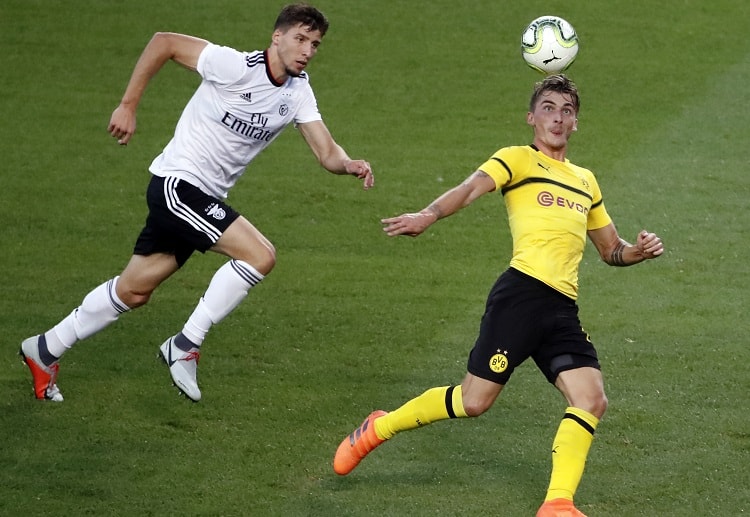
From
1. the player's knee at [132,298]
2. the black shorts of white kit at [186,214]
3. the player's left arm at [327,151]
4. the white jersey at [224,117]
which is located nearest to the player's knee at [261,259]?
the black shorts of white kit at [186,214]

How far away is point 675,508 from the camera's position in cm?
650

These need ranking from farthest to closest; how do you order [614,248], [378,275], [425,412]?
[378,275] → [614,248] → [425,412]

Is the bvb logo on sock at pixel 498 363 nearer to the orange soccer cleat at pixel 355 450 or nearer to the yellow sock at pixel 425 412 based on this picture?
the yellow sock at pixel 425 412

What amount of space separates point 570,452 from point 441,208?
129cm

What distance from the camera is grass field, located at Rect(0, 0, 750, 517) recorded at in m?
6.84

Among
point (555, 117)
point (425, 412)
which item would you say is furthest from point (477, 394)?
point (555, 117)

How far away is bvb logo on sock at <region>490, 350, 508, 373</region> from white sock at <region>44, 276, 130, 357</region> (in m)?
2.40

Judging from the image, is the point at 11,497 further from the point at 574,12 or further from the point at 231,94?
the point at 574,12

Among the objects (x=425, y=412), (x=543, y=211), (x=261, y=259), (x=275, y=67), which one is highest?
(x=275, y=67)

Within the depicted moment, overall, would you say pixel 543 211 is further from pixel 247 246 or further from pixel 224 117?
pixel 224 117

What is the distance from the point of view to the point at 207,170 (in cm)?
752

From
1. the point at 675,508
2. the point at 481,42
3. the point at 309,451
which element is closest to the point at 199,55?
the point at 309,451

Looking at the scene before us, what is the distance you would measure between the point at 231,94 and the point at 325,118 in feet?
19.3

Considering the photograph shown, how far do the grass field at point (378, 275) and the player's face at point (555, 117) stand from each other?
1.77 metres
